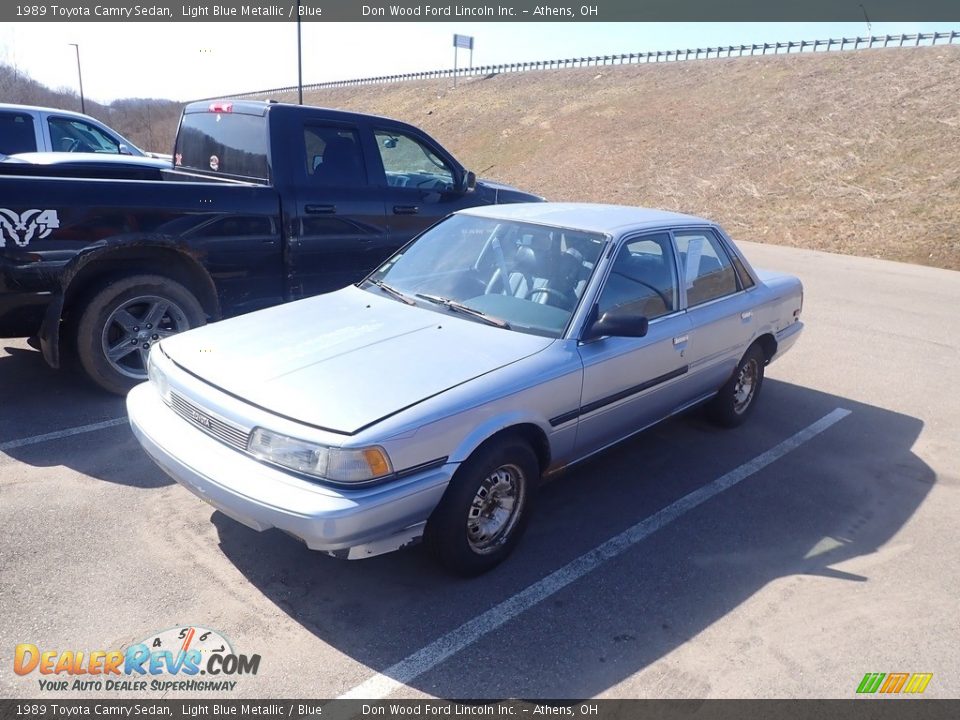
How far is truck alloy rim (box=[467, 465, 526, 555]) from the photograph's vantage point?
138 inches

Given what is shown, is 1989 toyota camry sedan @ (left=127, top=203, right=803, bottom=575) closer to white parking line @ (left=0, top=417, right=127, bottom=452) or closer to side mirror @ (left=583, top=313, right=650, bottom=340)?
side mirror @ (left=583, top=313, right=650, bottom=340)

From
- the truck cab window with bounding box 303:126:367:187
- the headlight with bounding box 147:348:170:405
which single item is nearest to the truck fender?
the headlight with bounding box 147:348:170:405

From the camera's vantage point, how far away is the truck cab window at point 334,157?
6.21 metres

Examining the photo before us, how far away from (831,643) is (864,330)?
669 cm

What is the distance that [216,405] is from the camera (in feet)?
10.8

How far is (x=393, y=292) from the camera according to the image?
450cm

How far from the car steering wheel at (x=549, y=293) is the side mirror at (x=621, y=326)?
0.31m

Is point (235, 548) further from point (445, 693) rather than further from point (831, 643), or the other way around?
point (831, 643)

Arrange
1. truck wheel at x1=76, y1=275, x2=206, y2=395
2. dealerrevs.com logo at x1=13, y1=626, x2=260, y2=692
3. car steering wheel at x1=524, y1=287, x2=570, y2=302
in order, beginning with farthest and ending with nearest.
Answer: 1. truck wheel at x1=76, y1=275, x2=206, y2=395
2. car steering wheel at x1=524, y1=287, x2=570, y2=302
3. dealerrevs.com logo at x1=13, y1=626, x2=260, y2=692

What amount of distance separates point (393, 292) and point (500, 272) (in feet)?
2.15

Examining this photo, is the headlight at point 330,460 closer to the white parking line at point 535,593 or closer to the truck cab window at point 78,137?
the white parking line at point 535,593

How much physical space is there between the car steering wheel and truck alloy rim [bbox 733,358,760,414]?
81.4 inches

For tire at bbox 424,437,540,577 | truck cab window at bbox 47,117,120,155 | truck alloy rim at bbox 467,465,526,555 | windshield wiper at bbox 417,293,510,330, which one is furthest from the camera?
truck cab window at bbox 47,117,120,155

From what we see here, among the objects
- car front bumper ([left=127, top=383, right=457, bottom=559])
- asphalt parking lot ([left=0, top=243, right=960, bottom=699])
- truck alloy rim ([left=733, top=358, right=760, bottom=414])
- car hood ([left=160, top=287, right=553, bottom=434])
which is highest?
car hood ([left=160, top=287, right=553, bottom=434])
